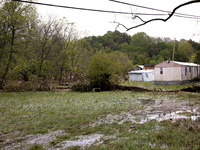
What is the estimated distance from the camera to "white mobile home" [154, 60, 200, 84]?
25.1 metres

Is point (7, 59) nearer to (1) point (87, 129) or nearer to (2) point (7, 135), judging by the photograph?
(2) point (7, 135)

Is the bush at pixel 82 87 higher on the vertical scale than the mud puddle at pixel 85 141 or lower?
higher

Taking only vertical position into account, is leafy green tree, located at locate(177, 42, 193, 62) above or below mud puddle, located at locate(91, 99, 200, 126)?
above

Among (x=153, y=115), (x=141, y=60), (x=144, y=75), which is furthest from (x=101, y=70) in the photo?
(x=141, y=60)

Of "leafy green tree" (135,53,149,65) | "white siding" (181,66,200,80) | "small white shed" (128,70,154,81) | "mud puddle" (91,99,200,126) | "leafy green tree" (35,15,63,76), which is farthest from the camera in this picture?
"leafy green tree" (135,53,149,65)

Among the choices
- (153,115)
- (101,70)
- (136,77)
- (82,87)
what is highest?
(101,70)

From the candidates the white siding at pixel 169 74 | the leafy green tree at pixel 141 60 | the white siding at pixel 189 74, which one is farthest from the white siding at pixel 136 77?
the leafy green tree at pixel 141 60

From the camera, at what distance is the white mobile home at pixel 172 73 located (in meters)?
25.1

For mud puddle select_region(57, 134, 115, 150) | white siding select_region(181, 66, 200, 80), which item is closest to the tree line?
white siding select_region(181, 66, 200, 80)

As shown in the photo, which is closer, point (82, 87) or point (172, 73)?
point (82, 87)

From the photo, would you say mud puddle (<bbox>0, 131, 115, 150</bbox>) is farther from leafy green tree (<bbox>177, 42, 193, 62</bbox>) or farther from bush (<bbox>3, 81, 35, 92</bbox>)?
leafy green tree (<bbox>177, 42, 193, 62</bbox>)

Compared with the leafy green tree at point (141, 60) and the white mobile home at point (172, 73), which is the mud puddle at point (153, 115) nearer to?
the white mobile home at point (172, 73)

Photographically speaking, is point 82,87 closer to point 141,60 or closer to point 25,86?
point 25,86

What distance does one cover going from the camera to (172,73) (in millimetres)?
25703
